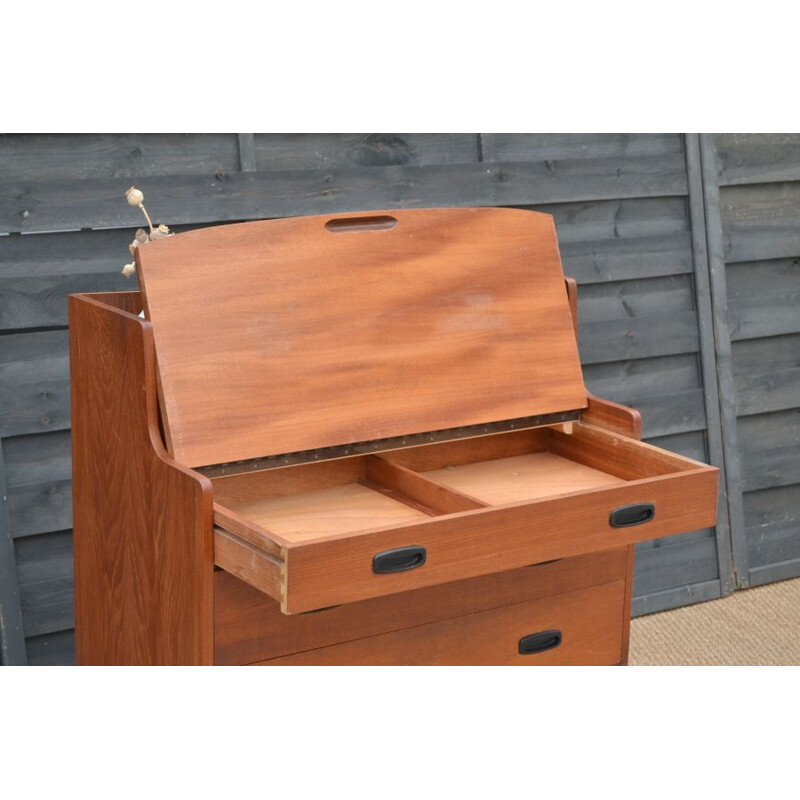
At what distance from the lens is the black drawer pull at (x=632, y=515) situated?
201 centimetres

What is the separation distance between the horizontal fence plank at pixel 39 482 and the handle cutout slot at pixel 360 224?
2.89 ft

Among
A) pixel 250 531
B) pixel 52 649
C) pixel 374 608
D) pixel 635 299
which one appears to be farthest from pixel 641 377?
pixel 250 531

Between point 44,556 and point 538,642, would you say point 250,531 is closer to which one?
point 538,642

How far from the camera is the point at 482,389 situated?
2.30 metres

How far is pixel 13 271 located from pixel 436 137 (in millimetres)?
1044

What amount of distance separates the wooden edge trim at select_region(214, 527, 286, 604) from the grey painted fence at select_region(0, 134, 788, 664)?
3.11 feet

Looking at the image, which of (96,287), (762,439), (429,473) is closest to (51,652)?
(96,287)

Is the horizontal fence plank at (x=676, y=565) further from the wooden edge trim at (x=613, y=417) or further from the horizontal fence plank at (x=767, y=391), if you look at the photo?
the wooden edge trim at (x=613, y=417)

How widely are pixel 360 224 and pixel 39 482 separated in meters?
0.97

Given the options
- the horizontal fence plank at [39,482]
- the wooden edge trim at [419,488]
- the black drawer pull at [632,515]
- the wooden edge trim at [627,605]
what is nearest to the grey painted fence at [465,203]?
the horizontal fence plank at [39,482]

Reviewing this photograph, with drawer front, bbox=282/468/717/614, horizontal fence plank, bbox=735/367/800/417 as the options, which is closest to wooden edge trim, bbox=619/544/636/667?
drawer front, bbox=282/468/717/614

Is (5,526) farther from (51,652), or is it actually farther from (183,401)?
(183,401)

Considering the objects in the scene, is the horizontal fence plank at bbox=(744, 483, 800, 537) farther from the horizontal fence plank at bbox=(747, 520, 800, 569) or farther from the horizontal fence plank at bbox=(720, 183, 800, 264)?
the horizontal fence plank at bbox=(720, 183, 800, 264)

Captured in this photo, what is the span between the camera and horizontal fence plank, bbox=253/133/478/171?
113 inches
